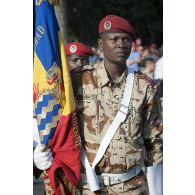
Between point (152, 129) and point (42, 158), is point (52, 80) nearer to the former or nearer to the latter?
point (42, 158)

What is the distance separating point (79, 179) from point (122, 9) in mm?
20333

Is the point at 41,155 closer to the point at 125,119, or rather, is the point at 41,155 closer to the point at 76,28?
the point at 125,119

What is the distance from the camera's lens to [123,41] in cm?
475

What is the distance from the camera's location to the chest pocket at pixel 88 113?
4.73 m

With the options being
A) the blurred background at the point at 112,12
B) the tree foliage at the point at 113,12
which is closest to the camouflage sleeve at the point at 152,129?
the blurred background at the point at 112,12

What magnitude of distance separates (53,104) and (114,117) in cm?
41

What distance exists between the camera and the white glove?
15.1 feet

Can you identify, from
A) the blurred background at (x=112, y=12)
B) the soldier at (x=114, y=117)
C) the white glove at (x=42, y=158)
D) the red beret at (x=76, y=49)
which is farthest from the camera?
the blurred background at (x=112, y=12)

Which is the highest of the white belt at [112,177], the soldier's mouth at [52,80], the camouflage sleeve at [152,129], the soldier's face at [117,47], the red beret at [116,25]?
the red beret at [116,25]

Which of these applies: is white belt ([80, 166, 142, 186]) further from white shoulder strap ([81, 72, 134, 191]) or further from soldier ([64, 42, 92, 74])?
soldier ([64, 42, 92, 74])

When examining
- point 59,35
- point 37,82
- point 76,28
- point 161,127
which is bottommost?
point 161,127

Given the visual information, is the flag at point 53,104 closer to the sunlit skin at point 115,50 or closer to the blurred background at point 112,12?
the sunlit skin at point 115,50

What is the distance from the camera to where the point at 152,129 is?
485 centimetres
